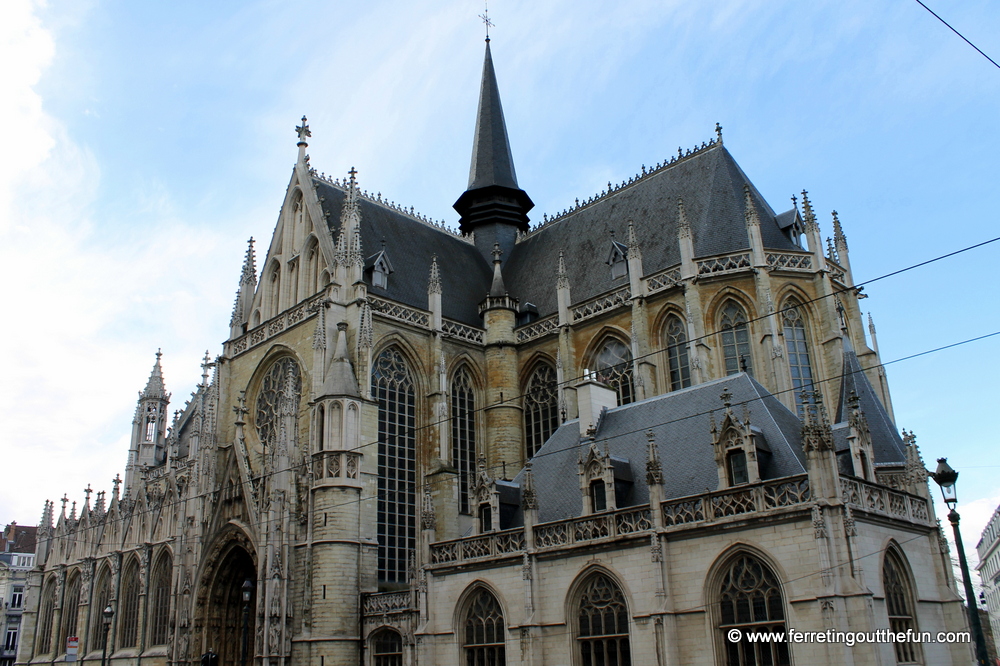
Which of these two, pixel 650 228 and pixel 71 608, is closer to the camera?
pixel 650 228

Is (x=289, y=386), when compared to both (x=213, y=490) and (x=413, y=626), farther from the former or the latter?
(x=413, y=626)

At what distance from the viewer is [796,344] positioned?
26328mm

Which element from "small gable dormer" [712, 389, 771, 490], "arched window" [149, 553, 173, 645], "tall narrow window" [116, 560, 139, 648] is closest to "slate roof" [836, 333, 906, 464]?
"small gable dormer" [712, 389, 771, 490]

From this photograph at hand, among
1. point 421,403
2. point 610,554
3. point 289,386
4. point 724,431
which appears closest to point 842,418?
point 724,431

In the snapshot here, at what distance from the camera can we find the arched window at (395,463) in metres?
26.9

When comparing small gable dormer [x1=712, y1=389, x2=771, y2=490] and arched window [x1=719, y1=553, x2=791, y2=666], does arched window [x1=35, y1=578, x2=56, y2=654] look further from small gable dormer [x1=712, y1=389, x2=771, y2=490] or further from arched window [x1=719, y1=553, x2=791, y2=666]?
small gable dormer [x1=712, y1=389, x2=771, y2=490]

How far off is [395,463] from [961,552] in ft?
61.6

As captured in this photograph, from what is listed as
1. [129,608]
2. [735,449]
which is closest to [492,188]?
[129,608]

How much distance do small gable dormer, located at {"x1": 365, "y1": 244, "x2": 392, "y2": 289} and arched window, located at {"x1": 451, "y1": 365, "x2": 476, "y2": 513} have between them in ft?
13.8

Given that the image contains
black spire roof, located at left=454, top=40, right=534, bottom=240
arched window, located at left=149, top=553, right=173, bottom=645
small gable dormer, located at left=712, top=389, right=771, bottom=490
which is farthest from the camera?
black spire roof, located at left=454, top=40, right=534, bottom=240

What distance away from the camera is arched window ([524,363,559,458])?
100.0 feet

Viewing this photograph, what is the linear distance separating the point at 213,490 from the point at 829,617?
2128 centimetres

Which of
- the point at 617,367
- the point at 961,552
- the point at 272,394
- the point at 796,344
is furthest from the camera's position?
the point at 272,394

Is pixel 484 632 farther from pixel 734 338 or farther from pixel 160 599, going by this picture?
pixel 160 599
